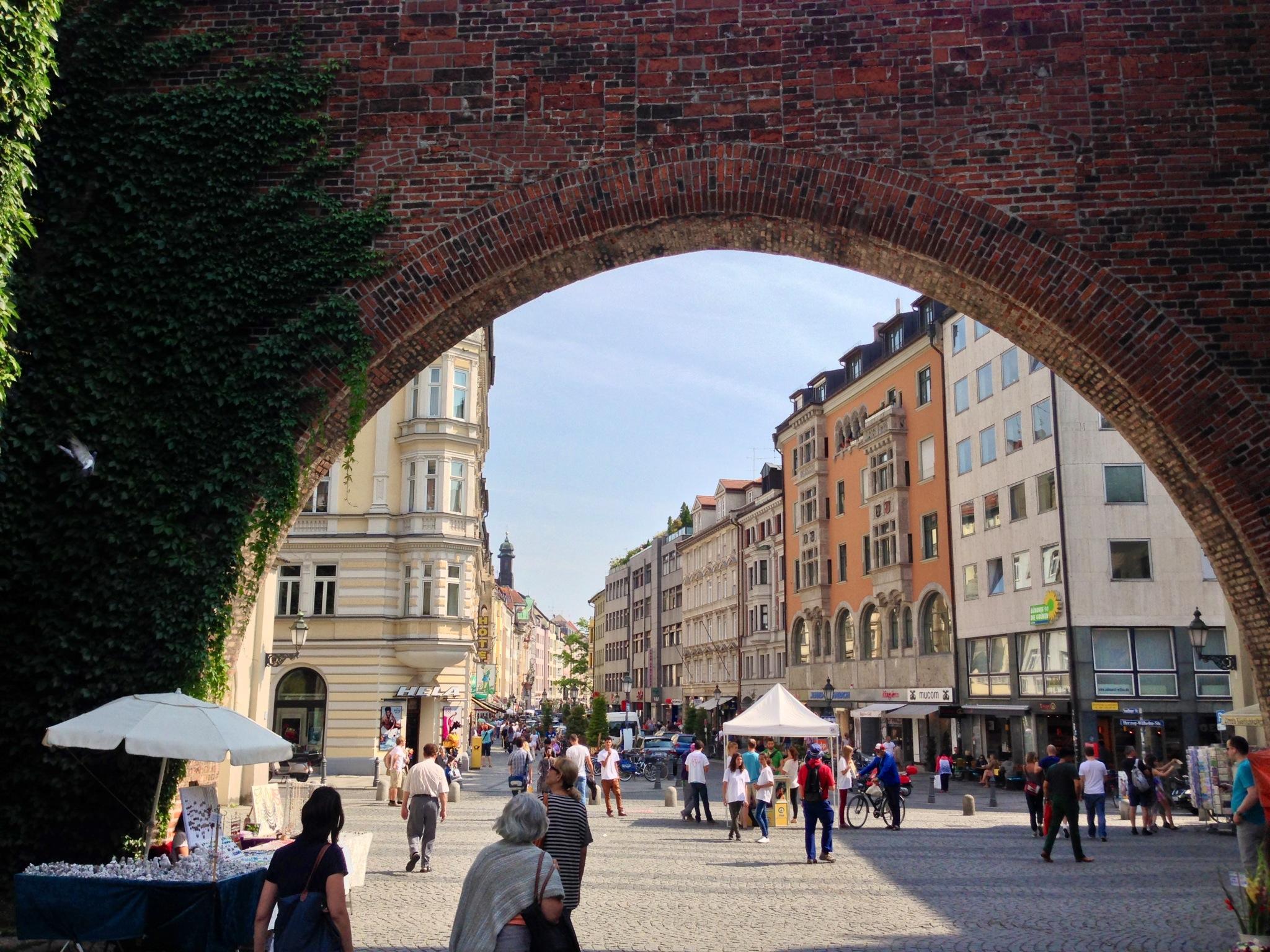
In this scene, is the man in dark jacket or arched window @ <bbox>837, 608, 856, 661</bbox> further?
arched window @ <bbox>837, 608, 856, 661</bbox>

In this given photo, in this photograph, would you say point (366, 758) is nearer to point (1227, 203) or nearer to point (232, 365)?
point (232, 365)

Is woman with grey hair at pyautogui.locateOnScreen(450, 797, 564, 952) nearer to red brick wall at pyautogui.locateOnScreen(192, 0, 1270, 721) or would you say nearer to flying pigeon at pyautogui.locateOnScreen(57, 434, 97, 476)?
red brick wall at pyautogui.locateOnScreen(192, 0, 1270, 721)

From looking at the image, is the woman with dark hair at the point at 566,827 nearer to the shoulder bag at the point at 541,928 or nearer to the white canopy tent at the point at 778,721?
the shoulder bag at the point at 541,928

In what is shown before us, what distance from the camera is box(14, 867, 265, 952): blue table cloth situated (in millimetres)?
8305

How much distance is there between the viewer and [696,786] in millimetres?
22109

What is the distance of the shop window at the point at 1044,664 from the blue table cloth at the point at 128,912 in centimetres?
3057

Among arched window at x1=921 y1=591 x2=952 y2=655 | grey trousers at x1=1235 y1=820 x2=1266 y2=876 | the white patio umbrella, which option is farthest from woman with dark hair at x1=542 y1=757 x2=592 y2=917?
arched window at x1=921 y1=591 x2=952 y2=655

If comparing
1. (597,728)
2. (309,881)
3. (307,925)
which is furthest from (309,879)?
(597,728)

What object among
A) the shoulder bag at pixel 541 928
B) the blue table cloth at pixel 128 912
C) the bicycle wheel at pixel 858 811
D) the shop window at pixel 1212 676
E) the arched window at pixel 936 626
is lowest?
the bicycle wheel at pixel 858 811

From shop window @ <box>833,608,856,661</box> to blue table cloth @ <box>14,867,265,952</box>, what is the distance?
143 feet

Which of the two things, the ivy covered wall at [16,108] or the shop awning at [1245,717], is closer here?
the ivy covered wall at [16,108]

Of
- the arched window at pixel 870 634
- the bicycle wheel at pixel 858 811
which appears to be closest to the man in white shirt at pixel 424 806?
the bicycle wheel at pixel 858 811

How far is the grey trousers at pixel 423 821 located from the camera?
1411 centimetres

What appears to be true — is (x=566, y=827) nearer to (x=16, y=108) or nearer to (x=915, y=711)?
(x=16, y=108)
